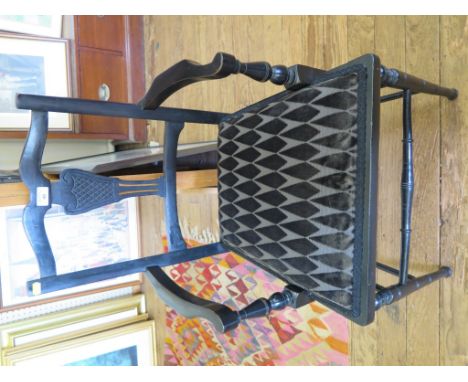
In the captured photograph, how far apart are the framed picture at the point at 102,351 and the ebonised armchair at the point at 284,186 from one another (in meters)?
1.34

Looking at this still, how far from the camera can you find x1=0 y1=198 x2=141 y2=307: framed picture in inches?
72.7

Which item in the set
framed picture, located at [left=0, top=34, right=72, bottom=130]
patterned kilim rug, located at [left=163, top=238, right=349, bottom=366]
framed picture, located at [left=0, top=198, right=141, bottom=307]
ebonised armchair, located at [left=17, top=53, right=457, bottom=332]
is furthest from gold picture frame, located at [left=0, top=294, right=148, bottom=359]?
ebonised armchair, located at [left=17, top=53, right=457, bottom=332]

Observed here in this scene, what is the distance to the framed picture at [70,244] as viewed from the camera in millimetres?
1848

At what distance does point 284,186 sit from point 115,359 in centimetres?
173

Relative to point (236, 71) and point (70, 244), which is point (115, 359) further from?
point (236, 71)

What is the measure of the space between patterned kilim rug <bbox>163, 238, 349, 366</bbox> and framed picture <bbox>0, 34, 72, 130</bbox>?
1127 mm

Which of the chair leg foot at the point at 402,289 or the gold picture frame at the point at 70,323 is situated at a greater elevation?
the chair leg foot at the point at 402,289

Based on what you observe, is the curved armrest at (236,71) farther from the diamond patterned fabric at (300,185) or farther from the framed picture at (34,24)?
the framed picture at (34,24)

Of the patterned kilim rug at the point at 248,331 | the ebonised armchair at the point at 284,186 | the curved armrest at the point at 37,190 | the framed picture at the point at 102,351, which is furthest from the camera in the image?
the framed picture at the point at 102,351

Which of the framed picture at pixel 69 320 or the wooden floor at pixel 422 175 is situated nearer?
the wooden floor at pixel 422 175

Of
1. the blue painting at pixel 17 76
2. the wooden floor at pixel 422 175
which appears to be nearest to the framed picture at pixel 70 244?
the blue painting at pixel 17 76

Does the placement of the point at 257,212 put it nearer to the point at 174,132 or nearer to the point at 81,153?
the point at 174,132
